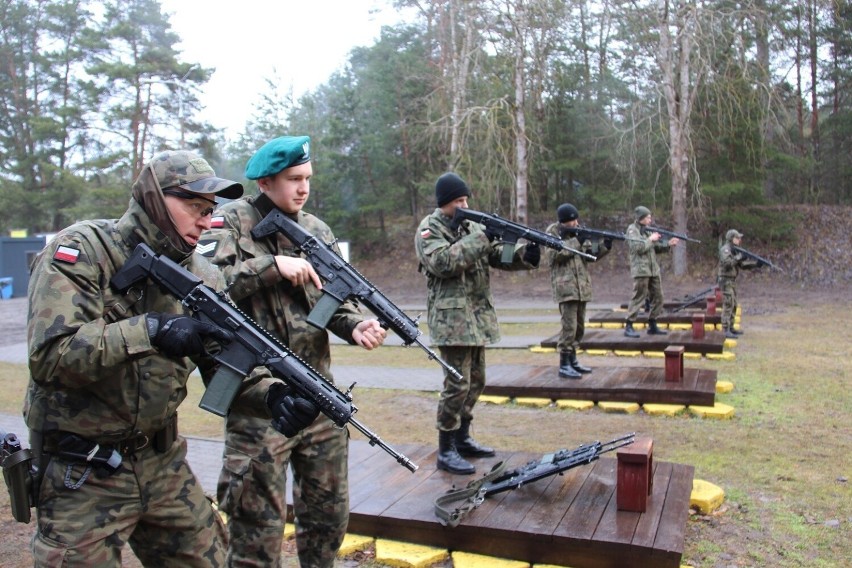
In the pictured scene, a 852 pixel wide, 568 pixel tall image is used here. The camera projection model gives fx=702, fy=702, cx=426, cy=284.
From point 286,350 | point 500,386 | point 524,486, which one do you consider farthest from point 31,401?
point 500,386

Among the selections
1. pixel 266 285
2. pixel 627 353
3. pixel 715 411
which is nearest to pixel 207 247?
pixel 266 285

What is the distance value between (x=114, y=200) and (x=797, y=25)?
23078mm

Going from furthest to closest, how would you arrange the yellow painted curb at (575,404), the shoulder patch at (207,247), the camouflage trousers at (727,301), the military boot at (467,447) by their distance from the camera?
the camouflage trousers at (727,301), the yellow painted curb at (575,404), the military boot at (467,447), the shoulder patch at (207,247)

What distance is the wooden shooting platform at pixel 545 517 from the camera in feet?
12.2

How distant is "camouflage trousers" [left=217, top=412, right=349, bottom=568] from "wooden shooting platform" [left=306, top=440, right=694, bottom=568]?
1079 millimetres

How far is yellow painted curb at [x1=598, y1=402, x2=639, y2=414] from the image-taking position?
731 cm

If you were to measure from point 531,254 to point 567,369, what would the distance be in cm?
334

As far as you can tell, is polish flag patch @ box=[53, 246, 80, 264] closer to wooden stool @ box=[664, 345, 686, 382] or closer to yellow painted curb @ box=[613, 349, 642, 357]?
wooden stool @ box=[664, 345, 686, 382]

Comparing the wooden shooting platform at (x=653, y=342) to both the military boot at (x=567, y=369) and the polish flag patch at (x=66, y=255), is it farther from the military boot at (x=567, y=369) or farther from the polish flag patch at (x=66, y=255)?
the polish flag patch at (x=66, y=255)

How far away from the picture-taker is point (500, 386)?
8016 millimetres

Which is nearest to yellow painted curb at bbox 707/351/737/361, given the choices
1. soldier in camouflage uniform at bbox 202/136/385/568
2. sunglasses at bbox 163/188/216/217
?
soldier in camouflage uniform at bbox 202/136/385/568

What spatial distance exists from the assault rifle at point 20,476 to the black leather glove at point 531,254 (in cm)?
375

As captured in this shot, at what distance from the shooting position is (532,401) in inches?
308

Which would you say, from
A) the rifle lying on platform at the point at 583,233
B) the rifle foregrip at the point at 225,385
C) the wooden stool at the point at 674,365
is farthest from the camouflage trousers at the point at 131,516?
the rifle lying on platform at the point at 583,233
